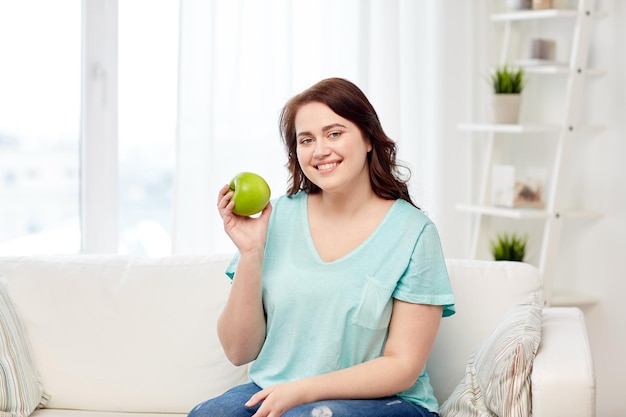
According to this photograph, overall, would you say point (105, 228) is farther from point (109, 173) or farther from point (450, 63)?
point (450, 63)

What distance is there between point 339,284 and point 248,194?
11.0 inches

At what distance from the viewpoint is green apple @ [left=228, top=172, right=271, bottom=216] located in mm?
2008

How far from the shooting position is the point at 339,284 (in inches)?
77.9

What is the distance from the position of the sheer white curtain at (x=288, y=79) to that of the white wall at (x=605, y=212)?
503mm

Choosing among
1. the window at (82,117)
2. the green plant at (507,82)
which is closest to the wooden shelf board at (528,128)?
the green plant at (507,82)

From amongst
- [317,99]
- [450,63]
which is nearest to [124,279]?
[317,99]

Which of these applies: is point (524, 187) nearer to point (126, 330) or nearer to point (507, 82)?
point (507, 82)

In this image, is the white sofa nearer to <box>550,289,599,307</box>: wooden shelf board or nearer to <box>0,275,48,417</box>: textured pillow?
<box>0,275,48,417</box>: textured pillow

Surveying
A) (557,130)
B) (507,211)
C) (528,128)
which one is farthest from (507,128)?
(507,211)

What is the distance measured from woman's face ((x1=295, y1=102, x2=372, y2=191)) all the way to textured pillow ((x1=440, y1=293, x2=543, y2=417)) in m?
0.48

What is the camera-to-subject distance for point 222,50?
339 centimetres

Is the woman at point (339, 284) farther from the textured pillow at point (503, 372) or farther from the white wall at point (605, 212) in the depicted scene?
the white wall at point (605, 212)

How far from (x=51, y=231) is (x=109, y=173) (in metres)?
0.32

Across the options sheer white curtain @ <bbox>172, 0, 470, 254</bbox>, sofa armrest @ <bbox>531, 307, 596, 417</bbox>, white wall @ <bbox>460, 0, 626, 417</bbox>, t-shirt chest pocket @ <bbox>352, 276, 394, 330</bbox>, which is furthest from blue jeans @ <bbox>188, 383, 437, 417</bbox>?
white wall @ <bbox>460, 0, 626, 417</bbox>
